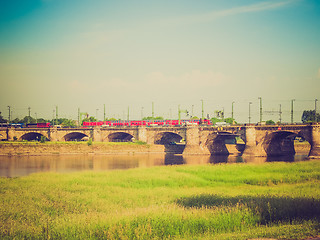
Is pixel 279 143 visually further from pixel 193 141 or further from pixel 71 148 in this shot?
pixel 71 148

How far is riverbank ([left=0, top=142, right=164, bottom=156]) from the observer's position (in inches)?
3558

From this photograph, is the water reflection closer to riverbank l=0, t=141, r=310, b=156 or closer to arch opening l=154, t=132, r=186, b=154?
arch opening l=154, t=132, r=186, b=154

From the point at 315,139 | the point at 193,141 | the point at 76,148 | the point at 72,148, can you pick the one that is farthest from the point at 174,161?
the point at 72,148

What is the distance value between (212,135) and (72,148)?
142ft

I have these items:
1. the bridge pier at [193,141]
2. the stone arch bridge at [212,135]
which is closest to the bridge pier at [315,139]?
the stone arch bridge at [212,135]

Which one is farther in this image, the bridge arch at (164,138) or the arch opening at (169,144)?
the bridge arch at (164,138)

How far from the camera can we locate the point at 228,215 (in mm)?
21938

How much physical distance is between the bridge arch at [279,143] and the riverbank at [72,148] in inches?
1309

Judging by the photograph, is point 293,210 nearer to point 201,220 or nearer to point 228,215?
point 228,215

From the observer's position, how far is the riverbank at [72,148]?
90.4m

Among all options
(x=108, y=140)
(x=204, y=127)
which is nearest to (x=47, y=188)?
(x=204, y=127)

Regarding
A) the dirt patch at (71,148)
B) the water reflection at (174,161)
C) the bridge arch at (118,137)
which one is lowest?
the water reflection at (174,161)

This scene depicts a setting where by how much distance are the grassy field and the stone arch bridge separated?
133ft

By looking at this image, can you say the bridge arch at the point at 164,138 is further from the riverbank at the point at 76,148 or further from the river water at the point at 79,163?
the river water at the point at 79,163
